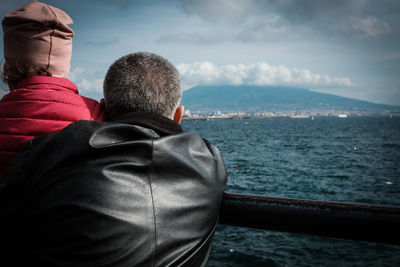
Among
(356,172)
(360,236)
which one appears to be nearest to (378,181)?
(356,172)

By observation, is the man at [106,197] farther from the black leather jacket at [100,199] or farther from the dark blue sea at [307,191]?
the dark blue sea at [307,191]

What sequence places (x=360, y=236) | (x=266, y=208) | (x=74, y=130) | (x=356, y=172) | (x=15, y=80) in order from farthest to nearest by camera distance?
(x=356, y=172)
(x=15, y=80)
(x=266, y=208)
(x=360, y=236)
(x=74, y=130)

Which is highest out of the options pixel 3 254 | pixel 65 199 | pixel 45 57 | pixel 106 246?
pixel 45 57

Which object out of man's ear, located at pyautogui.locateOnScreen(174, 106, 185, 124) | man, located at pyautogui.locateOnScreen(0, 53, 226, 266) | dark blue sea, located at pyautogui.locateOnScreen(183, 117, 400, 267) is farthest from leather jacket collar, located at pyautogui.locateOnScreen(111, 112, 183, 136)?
dark blue sea, located at pyautogui.locateOnScreen(183, 117, 400, 267)

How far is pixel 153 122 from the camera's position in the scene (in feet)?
4.08

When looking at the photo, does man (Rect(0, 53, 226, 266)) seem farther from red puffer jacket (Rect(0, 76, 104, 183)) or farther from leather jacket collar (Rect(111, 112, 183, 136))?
red puffer jacket (Rect(0, 76, 104, 183))

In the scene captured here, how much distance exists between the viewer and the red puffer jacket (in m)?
1.38

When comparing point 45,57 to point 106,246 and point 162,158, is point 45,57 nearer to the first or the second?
point 162,158

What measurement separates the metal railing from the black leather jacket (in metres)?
0.39

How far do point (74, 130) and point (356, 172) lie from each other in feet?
113

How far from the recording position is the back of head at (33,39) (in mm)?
1649

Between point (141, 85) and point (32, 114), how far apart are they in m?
0.55

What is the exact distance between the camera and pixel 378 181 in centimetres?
2614

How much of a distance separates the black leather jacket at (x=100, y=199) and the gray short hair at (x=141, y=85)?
0.30 metres
